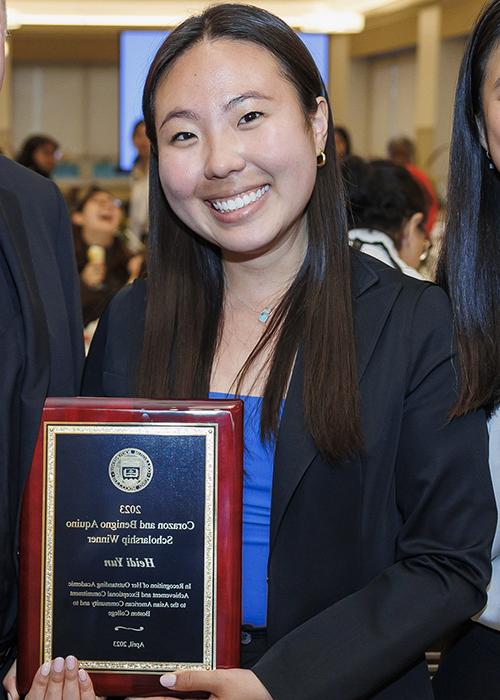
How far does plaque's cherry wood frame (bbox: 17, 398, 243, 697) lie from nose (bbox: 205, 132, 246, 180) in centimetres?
36

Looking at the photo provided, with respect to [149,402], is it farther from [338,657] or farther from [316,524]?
[338,657]

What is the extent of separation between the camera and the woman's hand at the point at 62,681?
4.49 feet

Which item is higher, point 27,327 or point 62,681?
point 27,327

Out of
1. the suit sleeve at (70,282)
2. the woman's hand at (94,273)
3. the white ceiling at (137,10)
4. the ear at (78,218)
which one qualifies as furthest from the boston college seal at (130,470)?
the white ceiling at (137,10)

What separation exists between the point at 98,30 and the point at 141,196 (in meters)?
6.82

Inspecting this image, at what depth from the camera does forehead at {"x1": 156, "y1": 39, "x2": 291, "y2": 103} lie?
4.94 feet

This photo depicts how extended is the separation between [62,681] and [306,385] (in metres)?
0.54

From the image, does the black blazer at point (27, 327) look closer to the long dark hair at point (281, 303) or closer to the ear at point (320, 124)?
the long dark hair at point (281, 303)

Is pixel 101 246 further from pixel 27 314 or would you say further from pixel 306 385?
pixel 306 385

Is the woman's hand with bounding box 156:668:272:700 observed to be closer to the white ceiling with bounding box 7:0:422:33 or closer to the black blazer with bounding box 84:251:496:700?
the black blazer with bounding box 84:251:496:700

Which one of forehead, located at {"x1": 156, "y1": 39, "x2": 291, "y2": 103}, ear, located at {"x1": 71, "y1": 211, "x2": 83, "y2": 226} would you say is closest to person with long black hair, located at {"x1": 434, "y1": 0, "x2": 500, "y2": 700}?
forehead, located at {"x1": 156, "y1": 39, "x2": 291, "y2": 103}

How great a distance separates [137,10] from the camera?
11820 millimetres

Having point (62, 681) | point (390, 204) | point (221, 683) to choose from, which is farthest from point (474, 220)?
point (390, 204)

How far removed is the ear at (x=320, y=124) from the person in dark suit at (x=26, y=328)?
1.58ft
